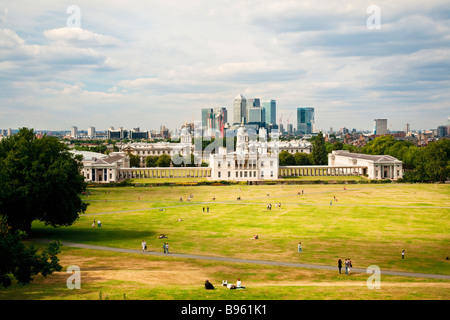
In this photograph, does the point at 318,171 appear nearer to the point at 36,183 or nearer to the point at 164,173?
the point at 164,173

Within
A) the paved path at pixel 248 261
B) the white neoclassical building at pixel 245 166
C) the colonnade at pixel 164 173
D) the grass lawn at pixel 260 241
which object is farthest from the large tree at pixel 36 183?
the colonnade at pixel 164 173

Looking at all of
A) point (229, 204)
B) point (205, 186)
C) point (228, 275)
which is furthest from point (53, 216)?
point (205, 186)

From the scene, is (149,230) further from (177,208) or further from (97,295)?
(97,295)

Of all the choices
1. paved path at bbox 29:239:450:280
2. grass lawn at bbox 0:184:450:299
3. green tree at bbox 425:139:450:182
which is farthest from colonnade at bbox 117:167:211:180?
paved path at bbox 29:239:450:280

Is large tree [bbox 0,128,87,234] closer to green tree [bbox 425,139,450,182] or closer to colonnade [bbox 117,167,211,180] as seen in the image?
colonnade [bbox 117,167,211,180]

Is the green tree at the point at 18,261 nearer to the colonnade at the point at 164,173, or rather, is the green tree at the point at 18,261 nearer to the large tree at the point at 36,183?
the large tree at the point at 36,183
